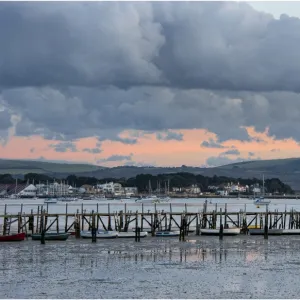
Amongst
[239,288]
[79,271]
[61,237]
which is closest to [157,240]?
[61,237]

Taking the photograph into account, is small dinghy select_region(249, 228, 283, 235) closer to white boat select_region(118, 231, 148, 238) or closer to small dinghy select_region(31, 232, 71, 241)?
white boat select_region(118, 231, 148, 238)

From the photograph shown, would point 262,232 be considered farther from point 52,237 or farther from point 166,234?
point 52,237

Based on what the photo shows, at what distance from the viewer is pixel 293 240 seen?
278ft

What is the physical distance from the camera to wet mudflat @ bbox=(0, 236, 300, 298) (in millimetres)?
46750

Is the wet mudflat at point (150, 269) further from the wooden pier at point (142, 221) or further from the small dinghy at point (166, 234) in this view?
the small dinghy at point (166, 234)

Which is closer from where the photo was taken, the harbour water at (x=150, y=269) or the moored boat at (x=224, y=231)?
the harbour water at (x=150, y=269)

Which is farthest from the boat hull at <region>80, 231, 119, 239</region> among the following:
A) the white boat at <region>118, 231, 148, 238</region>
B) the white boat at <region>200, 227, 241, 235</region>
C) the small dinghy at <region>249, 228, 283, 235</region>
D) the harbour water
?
the small dinghy at <region>249, 228, 283, 235</region>

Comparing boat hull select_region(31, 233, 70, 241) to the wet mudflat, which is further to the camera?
boat hull select_region(31, 233, 70, 241)

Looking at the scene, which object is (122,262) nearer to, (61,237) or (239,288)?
(239,288)

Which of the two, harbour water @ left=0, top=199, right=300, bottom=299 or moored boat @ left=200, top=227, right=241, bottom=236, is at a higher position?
moored boat @ left=200, top=227, right=241, bottom=236

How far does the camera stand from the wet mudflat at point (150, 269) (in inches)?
1841

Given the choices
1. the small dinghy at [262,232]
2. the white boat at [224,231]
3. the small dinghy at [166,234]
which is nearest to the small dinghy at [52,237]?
the small dinghy at [166,234]

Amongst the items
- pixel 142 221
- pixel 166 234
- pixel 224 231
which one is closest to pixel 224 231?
pixel 224 231

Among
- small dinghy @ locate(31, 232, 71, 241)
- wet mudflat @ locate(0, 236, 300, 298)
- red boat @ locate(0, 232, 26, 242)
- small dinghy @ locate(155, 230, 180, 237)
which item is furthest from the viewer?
small dinghy @ locate(155, 230, 180, 237)
